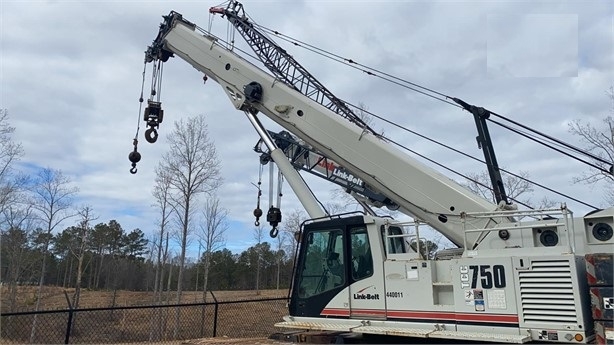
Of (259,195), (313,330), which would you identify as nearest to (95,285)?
(259,195)

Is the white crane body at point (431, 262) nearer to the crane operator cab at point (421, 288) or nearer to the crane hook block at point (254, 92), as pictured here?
the crane operator cab at point (421, 288)

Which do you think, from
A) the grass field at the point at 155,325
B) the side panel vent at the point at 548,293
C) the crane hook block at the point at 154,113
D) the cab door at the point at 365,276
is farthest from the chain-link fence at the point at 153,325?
the side panel vent at the point at 548,293

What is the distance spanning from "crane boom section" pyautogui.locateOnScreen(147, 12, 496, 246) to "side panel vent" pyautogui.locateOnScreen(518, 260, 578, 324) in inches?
48.3

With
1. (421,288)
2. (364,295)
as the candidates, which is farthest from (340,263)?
(421,288)

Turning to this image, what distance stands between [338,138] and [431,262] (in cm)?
294

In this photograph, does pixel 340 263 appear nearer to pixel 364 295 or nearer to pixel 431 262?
pixel 364 295

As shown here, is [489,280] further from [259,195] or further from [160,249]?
[160,249]

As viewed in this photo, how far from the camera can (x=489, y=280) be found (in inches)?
228

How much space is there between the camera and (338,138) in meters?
8.22

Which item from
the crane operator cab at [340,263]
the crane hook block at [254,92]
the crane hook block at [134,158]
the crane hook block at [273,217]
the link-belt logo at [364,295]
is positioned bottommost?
the link-belt logo at [364,295]

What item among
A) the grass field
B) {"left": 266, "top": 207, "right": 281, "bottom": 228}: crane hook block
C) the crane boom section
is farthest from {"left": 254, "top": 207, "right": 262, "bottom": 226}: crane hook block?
the grass field

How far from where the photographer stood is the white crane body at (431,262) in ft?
17.9

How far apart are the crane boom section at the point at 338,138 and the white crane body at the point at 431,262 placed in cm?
2

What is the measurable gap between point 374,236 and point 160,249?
27.6 metres
